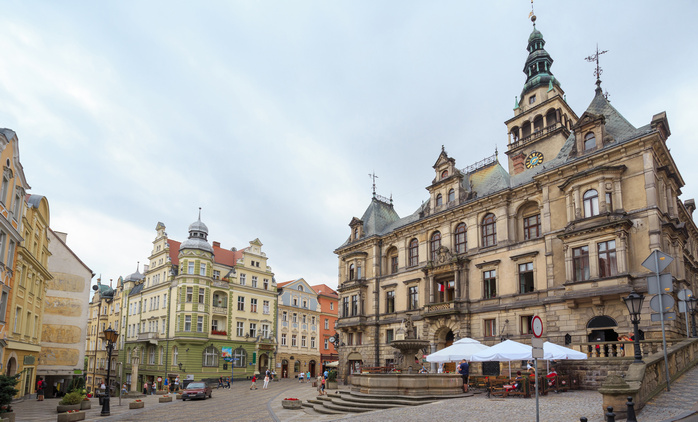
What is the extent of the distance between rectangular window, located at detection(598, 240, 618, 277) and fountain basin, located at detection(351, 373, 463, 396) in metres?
10.3

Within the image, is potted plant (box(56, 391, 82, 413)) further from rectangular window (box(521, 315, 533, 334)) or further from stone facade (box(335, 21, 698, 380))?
rectangular window (box(521, 315, 533, 334))

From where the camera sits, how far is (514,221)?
3319 centimetres

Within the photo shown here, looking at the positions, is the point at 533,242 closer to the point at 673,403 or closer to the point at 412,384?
the point at 412,384

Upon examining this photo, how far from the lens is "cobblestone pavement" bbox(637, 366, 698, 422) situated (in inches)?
460

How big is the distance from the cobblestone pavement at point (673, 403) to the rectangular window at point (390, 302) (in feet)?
86.3

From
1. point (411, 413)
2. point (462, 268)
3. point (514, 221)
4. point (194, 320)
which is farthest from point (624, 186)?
point (194, 320)

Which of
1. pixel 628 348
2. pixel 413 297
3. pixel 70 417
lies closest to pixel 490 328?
pixel 413 297

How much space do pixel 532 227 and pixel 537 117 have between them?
20.6 metres

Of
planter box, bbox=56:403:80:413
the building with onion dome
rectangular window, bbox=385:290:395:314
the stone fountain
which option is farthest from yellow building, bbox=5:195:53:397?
rectangular window, bbox=385:290:395:314

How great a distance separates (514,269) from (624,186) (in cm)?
846

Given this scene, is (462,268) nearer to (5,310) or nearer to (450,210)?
(450,210)

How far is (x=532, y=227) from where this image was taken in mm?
32250

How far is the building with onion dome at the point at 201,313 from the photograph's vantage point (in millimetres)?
52938

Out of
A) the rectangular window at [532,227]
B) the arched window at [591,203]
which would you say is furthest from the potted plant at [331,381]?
the arched window at [591,203]
